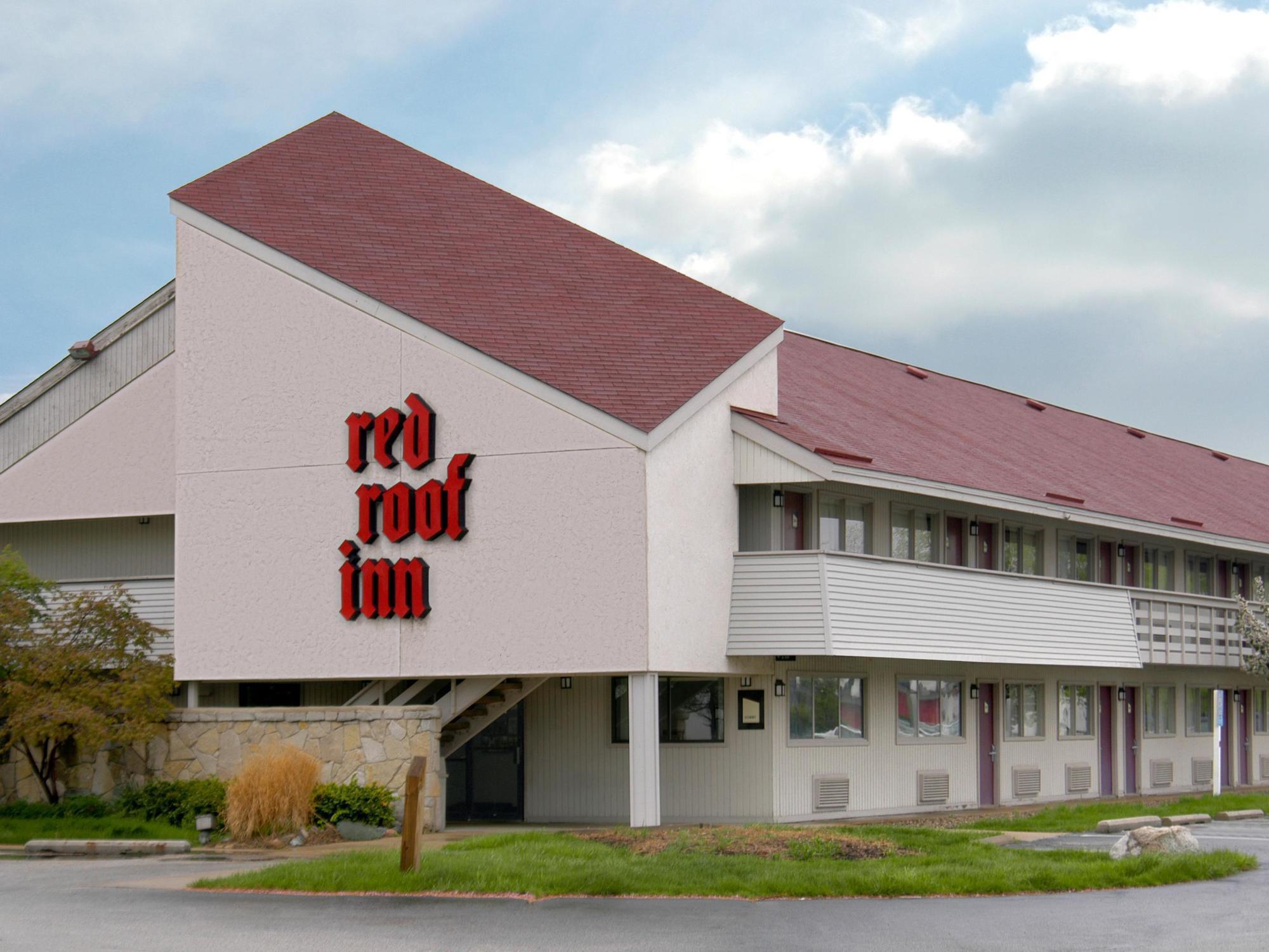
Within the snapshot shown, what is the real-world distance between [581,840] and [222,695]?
1063 cm

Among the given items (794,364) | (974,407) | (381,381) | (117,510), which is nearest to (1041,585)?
(794,364)

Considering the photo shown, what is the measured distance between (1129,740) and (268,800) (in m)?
22.2

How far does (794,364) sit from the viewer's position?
1444 inches

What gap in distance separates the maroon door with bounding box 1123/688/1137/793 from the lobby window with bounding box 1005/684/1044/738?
168 inches

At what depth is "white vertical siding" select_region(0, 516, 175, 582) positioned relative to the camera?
110 ft

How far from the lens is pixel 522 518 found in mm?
26672

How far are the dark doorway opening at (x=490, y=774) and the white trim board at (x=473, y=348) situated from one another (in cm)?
694

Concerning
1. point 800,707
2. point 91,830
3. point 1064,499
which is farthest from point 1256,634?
point 91,830

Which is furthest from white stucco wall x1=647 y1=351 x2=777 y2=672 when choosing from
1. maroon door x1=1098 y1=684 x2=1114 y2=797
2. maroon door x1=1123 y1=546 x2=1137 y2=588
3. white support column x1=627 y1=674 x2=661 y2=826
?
maroon door x1=1123 y1=546 x2=1137 y2=588

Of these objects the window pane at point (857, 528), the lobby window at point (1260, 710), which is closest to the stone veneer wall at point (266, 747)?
the window pane at point (857, 528)

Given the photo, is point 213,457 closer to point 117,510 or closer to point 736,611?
point 117,510

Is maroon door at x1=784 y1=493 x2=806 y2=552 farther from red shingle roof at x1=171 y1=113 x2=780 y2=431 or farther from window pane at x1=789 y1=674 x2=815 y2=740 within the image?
red shingle roof at x1=171 y1=113 x2=780 y2=431

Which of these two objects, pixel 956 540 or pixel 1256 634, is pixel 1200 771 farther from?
pixel 956 540

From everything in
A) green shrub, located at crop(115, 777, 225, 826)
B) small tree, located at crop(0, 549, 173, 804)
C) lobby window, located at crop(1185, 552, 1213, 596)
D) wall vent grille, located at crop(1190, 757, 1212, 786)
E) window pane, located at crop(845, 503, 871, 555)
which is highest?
window pane, located at crop(845, 503, 871, 555)
